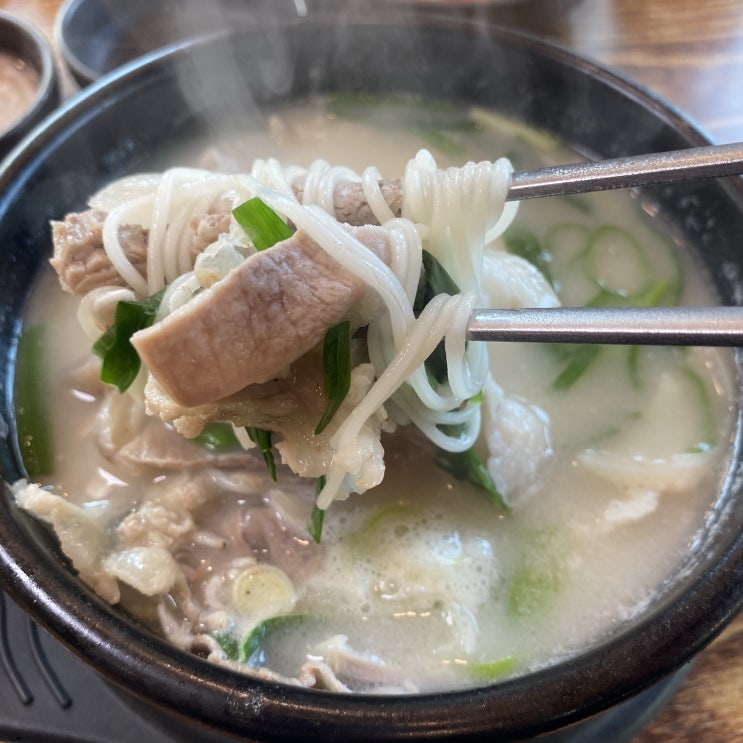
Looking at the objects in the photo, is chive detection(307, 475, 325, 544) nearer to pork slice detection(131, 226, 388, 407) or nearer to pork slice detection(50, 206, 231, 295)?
pork slice detection(131, 226, 388, 407)

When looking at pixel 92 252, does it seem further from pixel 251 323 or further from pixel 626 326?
pixel 626 326

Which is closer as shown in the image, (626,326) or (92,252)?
(626,326)

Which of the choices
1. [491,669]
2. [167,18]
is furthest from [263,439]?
[167,18]

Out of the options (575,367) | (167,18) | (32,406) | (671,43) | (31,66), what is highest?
(671,43)

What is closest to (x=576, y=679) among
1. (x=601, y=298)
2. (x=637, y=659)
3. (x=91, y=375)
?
(x=637, y=659)

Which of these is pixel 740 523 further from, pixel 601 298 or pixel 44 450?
pixel 44 450

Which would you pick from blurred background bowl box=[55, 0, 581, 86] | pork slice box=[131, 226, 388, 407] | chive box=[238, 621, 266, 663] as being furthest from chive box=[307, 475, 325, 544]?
blurred background bowl box=[55, 0, 581, 86]

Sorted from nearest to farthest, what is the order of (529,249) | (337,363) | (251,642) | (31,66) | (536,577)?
(337,363), (251,642), (536,577), (529,249), (31,66)
